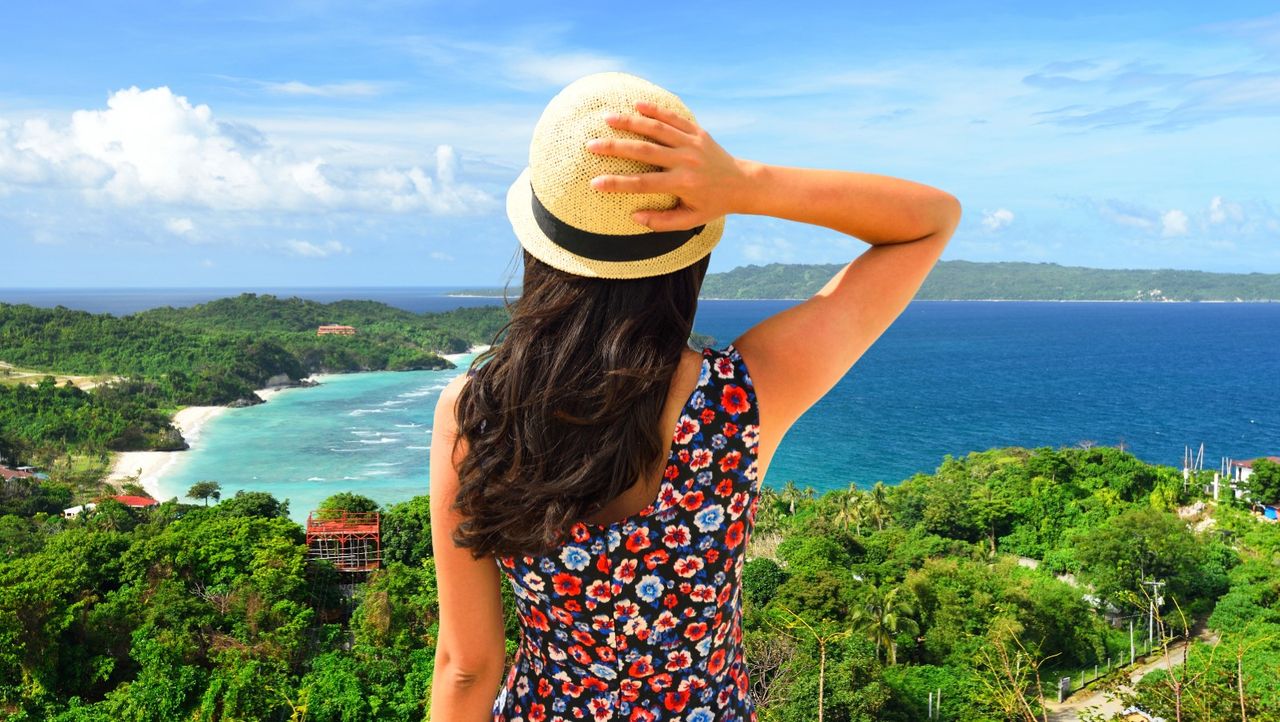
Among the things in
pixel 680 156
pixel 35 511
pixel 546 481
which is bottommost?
pixel 35 511

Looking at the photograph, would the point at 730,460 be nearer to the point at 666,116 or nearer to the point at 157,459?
the point at 666,116

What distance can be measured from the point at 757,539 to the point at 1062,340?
84.9 meters

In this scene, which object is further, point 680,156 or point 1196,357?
point 1196,357

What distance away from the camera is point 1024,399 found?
2371 inches

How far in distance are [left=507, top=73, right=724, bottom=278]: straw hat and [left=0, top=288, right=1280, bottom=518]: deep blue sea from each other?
3096 cm

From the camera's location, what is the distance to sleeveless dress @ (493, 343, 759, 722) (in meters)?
0.95

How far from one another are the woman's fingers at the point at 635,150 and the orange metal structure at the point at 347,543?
17.7m

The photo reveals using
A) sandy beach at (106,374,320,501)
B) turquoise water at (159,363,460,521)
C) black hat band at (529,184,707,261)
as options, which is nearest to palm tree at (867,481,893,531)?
turquoise water at (159,363,460,521)

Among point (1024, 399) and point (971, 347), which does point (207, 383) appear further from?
point (971, 347)

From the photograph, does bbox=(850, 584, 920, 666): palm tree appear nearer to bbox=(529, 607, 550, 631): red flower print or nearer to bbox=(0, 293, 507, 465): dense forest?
bbox=(0, 293, 507, 465): dense forest

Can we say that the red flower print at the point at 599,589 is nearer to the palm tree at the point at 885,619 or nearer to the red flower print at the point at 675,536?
the red flower print at the point at 675,536

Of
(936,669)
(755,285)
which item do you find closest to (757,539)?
(936,669)

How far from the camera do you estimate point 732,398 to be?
3.09ft

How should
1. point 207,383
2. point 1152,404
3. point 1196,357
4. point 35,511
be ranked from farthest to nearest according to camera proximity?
point 1196,357 → point 1152,404 → point 207,383 → point 35,511
